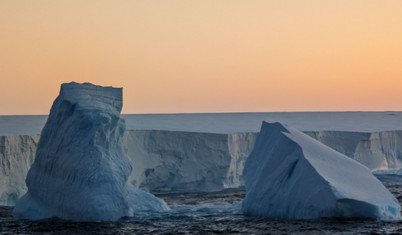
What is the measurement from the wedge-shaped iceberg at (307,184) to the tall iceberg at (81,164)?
3.06m

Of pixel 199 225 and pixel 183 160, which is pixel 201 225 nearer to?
pixel 199 225

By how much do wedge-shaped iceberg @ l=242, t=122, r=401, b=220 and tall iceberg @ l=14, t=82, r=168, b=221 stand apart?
3.06 m

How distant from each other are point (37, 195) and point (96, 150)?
1782 mm

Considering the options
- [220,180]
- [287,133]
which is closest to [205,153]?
[220,180]

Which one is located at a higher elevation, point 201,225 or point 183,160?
point 183,160

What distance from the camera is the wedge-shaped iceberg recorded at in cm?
1252

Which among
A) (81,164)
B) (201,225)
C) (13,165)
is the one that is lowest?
(201,225)

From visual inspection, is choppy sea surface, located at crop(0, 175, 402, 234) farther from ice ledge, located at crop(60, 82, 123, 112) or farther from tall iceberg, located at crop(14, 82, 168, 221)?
ice ledge, located at crop(60, 82, 123, 112)

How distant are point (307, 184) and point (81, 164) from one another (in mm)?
4792

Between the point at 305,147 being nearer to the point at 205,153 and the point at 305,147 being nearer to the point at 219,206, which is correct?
the point at 219,206

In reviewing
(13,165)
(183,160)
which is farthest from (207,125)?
(13,165)

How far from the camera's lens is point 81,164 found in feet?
45.1

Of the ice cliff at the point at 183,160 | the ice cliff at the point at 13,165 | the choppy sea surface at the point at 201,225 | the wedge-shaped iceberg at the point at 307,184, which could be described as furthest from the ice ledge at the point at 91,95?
the ice cliff at the point at 183,160

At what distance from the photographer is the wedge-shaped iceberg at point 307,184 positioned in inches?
493
